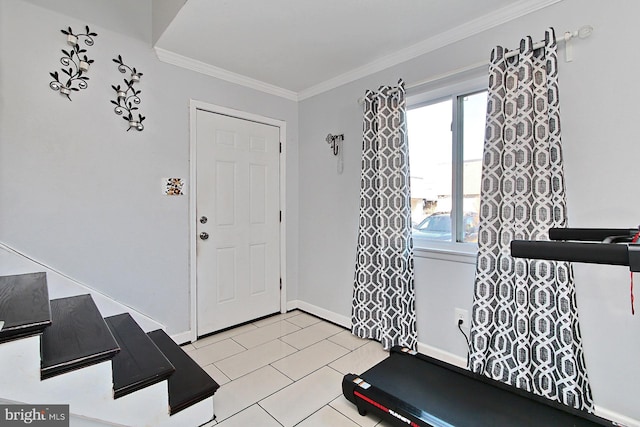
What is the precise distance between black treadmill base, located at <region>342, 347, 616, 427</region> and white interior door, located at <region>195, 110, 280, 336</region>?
1.55 m

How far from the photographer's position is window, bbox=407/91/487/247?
88.8 inches

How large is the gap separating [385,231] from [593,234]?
1392mm

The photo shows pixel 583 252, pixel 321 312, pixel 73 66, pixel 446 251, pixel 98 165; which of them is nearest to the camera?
pixel 583 252

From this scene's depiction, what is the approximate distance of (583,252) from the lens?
93 cm

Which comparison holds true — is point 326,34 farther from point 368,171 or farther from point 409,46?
point 368,171

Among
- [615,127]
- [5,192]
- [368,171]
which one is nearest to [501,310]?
[615,127]

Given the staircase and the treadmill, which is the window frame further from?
the staircase

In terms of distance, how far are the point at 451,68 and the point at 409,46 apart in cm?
41

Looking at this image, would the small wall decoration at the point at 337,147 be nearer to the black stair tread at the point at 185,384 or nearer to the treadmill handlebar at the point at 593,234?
the treadmill handlebar at the point at 593,234

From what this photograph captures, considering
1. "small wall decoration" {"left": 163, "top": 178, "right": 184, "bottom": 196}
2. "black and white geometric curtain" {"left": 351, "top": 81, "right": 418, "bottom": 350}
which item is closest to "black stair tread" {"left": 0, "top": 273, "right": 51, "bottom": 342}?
"small wall decoration" {"left": 163, "top": 178, "right": 184, "bottom": 196}

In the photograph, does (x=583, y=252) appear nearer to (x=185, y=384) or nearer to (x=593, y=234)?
(x=593, y=234)

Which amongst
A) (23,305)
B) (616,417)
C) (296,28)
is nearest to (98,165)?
(23,305)

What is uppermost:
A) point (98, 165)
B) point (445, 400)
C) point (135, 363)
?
point (98, 165)

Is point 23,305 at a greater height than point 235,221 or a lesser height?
lesser
